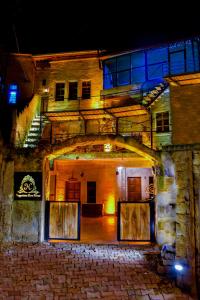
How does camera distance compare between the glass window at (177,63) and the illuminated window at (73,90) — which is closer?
the glass window at (177,63)

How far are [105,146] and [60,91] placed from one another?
730 centimetres

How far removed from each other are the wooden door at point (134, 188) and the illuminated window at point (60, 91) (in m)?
10.0

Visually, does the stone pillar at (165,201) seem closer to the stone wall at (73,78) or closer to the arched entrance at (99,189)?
the arched entrance at (99,189)

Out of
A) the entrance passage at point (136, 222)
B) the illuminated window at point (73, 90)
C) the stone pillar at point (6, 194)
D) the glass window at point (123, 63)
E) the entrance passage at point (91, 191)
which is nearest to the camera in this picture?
the entrance passage at point (136, 222)

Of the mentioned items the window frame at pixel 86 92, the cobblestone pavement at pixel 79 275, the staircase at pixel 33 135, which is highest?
the window frame at pixel 86 92

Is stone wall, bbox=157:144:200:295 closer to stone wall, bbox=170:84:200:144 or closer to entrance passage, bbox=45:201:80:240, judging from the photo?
entrance passage, bbox=45:201:80:240

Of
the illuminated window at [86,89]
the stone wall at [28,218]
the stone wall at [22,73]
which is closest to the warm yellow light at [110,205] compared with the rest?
the illuminated window at [86,89]

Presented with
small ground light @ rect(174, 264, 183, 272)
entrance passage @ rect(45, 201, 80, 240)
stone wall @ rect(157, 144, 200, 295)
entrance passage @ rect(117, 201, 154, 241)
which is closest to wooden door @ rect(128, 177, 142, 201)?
entrance passage @ rect(117, 201, 154, 241)

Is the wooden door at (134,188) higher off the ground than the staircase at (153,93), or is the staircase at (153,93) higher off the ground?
the staircase at (153,93)

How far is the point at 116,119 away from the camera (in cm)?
2184

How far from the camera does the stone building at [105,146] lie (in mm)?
9766

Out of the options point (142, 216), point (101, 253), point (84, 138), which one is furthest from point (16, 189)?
point (142, 216)

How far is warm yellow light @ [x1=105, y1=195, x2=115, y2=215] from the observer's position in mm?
21453

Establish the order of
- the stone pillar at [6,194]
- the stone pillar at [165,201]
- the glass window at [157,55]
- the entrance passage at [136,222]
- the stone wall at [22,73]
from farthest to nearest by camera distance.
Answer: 1. the stone wall at [22,73]
2. the glass window at [157,55]
3. the stone pillar at [6,194]
4. the entrance passage at [136,222]
5. the stone pillar at [165,201]
